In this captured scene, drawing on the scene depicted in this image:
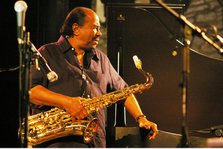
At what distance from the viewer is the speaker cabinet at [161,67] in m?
5.14

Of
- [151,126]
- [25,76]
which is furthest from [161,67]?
[25,76]

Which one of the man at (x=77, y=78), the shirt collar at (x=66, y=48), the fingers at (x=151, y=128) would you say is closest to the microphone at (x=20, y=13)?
the man at (x=77, y=78)

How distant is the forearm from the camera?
13.8 ft

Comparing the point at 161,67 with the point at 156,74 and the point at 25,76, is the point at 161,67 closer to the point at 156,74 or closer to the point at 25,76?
the point at 156,74

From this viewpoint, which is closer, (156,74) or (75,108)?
(75,108)

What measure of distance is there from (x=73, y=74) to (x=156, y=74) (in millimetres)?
1146

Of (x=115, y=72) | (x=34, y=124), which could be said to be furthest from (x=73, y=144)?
(x=115, y=72)

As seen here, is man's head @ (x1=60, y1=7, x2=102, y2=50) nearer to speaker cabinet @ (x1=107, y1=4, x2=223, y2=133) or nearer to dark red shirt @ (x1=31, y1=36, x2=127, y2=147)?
dark red shirt @ (x1=31, y1=36, x2=127, y2=147)

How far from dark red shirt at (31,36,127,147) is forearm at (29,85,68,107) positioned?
9 cm

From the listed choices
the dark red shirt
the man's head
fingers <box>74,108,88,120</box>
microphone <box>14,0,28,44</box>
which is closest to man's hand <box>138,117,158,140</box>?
the dark red shirt

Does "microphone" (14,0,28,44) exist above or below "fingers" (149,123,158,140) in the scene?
above

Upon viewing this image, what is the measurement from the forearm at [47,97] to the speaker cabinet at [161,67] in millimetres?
1023

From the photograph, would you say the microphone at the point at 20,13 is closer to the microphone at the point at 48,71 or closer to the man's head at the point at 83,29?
the microphone at the point at 48,71

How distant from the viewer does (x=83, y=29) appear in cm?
457
